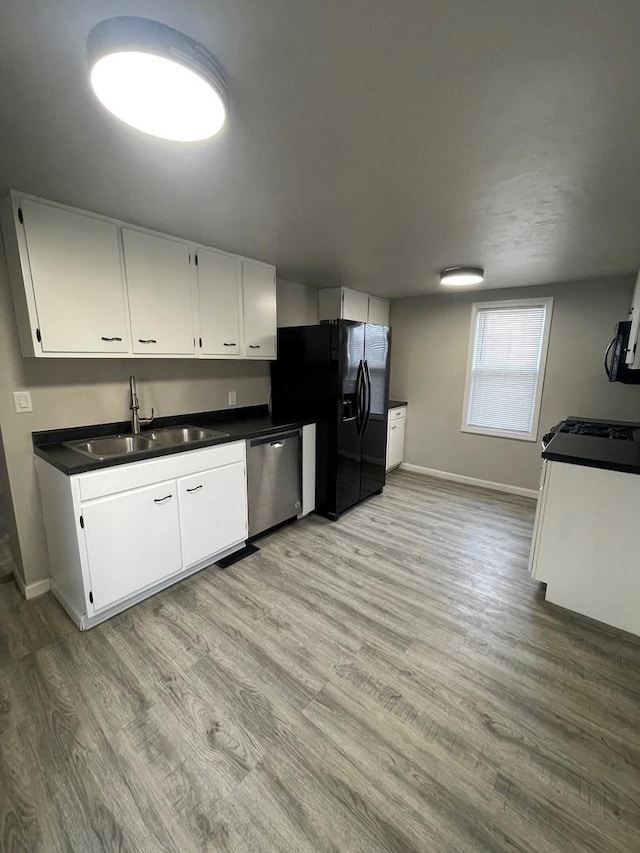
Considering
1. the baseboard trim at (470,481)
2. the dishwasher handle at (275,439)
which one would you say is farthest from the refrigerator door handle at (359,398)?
the baseboard trim at (470,481)

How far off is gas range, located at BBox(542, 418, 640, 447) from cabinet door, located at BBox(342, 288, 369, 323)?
2180 mm

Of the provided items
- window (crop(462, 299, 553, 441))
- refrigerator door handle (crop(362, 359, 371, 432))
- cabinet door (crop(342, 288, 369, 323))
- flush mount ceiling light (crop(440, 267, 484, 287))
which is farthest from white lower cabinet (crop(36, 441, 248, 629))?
window (crop(462, 299, 553, 441))

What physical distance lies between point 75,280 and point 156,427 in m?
1.11

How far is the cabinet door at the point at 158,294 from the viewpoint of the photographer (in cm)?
219

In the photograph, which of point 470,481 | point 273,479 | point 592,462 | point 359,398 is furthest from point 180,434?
point 470,481

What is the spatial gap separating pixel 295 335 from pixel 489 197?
184 centimetres

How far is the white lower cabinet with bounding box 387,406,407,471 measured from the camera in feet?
14.7

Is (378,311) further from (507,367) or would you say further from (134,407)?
(134,407)

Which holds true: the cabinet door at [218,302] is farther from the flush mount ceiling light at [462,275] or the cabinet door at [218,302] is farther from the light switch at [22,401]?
the flush mount ceiling light at [462,275]

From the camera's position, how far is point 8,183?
1665 mm

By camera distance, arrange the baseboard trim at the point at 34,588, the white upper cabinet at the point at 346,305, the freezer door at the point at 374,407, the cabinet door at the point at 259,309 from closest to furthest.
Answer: the baseboard trim at the point at 34,588 → the cabinet door at the point at 259,309 → the freezer door at the point at 374,407 → the white upper cabinet at the point at 346,305

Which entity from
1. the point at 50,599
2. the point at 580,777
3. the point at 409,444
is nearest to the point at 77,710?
the point at 50,599

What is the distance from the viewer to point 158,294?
7.61 ft

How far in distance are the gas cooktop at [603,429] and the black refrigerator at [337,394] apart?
1.66 metres
